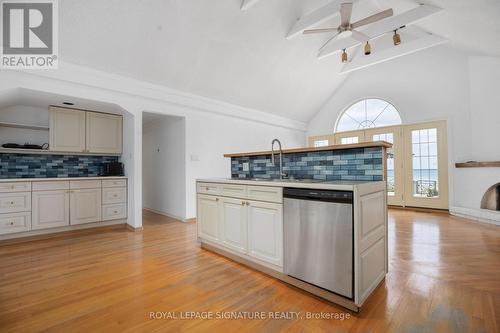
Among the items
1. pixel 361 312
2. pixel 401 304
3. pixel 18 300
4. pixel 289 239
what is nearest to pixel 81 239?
pixel 18 300

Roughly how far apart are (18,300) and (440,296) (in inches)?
131

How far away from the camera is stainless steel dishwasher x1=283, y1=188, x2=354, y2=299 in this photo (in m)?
1.58

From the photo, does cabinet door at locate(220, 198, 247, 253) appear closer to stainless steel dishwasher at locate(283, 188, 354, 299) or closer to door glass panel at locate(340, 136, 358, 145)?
stainless steel dishwasher at locate(283, 188, 354, 299)

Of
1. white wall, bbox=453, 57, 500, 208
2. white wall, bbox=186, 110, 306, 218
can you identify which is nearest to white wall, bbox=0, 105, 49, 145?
white wall, bbox=186, 110, 306, 218

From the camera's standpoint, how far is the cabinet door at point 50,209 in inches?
134

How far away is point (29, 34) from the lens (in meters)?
2.86

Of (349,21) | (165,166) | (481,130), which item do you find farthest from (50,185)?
(481,130)

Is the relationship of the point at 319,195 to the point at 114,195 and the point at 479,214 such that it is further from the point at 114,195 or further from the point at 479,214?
the point at 479,214

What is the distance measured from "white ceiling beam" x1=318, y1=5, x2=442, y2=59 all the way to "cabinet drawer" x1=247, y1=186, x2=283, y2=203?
3662 mm

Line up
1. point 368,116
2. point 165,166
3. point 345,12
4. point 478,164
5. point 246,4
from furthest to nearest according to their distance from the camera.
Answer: point 368,116
point 165,166
point 478,164
point 246,4
point 345,12

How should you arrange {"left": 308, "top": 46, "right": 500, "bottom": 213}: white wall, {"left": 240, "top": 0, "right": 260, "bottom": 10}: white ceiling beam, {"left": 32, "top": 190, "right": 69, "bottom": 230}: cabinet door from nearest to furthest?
{"left": 240, "top": 0, "right": 260, "bottom": 10}: white ceiling beam < {"left": 32, "top": 190, "right": 69, "bottom": 230}: cabinet door < {"left": 308, "top": 46, "right": 500, "bottom": 213}: white wall

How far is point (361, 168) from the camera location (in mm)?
1994

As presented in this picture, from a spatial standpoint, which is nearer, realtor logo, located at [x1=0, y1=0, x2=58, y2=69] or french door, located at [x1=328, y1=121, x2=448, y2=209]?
realtor logo, located at [x1=0, y1=0, x2=58, y2=69]

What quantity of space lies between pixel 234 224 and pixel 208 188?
606 millimetres
